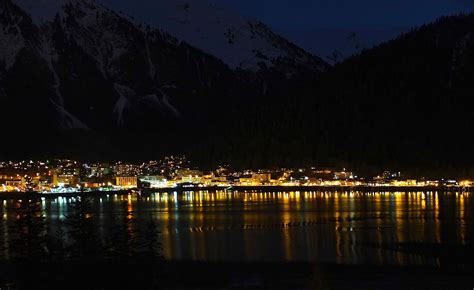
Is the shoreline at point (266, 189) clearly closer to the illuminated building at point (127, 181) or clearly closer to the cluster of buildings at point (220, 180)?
the cluster of buildings at point (220, 180)

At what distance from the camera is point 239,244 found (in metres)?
61.8

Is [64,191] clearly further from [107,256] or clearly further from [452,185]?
[107,256]

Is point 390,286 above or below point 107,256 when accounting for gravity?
below

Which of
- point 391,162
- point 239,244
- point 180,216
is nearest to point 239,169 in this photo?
point 391,162

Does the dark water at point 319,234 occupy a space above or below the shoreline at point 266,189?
above

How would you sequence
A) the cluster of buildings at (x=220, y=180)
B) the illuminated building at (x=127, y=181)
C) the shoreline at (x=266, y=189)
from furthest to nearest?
the illuminated building at (x=127, y=181), the cluster of buildings at (x=220, y=180), the shoreline at (x=266, y=189)

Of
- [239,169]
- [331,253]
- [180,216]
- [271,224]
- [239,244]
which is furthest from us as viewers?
[239,169]

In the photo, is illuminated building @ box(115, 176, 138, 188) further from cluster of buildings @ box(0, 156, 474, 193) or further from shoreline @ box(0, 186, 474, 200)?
shoreline @ box(0, 186, 474, 200)

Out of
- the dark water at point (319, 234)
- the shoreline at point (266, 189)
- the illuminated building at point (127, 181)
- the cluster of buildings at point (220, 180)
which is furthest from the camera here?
the illuminated building at point (127, 181)

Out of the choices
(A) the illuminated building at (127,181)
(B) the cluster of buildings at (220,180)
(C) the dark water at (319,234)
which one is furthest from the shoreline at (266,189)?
(C) the dark water at (319,234)

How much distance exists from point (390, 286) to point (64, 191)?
132607mm

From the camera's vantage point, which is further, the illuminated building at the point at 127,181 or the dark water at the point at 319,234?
the illuminated building at the point at 127,181

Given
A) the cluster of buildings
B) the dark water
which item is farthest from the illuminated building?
the dark water

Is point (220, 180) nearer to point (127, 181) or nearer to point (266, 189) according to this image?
point (266, 189)
